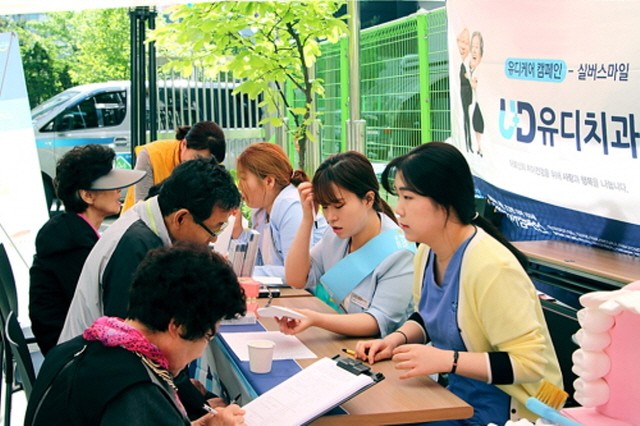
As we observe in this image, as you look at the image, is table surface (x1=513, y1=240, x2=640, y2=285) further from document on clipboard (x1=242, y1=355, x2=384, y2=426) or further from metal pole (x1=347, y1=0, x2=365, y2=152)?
metal pole (x1=347, y1=0, x2=365, y2=152)

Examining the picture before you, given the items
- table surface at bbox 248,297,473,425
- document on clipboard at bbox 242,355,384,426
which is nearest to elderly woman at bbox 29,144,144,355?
table surface at bbox 248,297,473,425

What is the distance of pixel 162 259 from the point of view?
1.55 meters

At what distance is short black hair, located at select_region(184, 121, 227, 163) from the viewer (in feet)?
14.1

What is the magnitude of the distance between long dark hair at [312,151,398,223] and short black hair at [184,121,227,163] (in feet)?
5.24

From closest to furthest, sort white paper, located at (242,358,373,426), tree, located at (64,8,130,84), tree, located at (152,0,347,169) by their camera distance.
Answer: white paper, located at (242,358,373,426)
tree, located at (152,0,347,169)
tree, located at (64,8,130,84)

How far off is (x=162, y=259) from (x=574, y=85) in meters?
1.94

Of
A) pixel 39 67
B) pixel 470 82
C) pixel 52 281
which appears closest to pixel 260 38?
pixel 470 82

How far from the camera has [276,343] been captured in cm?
249

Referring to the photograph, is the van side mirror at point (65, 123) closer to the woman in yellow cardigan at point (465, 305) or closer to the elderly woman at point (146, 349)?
the woman in yellow cardigan at point (465, 305)

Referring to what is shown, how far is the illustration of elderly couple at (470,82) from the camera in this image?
3.62 metres

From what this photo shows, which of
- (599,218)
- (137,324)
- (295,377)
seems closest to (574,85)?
(599,218)

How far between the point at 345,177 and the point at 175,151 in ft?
7.09

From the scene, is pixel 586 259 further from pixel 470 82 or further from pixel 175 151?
pixel 175 151

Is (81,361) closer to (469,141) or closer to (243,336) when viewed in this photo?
(243,336)
